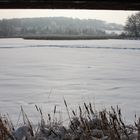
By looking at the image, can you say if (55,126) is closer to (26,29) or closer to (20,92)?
(20,92)

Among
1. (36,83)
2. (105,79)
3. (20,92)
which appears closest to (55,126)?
(20,92)

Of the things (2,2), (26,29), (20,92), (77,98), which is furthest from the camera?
(26,29)

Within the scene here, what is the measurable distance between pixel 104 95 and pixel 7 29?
94661 mm

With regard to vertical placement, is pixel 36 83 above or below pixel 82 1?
below

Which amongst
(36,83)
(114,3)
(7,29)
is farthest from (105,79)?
(7,29)

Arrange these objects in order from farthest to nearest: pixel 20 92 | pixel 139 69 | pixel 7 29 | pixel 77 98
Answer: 1. pixel 7 29
2. pixel 139 69
3. pixel 20 92
4. pixel 77 98

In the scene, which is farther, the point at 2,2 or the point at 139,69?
the point at 139,69

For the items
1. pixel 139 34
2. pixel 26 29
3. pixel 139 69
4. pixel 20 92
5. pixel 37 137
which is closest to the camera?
pixel 37 137

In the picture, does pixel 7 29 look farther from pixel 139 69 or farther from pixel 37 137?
pixel 37 137

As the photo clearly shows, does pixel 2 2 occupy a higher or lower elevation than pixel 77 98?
higher

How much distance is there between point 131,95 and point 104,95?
725 millimetres

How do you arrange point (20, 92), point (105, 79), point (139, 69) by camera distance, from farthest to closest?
point (139, 69) → point (105, 79) → point (20, 92)

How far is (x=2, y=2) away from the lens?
9.86 ft

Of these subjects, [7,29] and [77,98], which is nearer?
[77,98]
